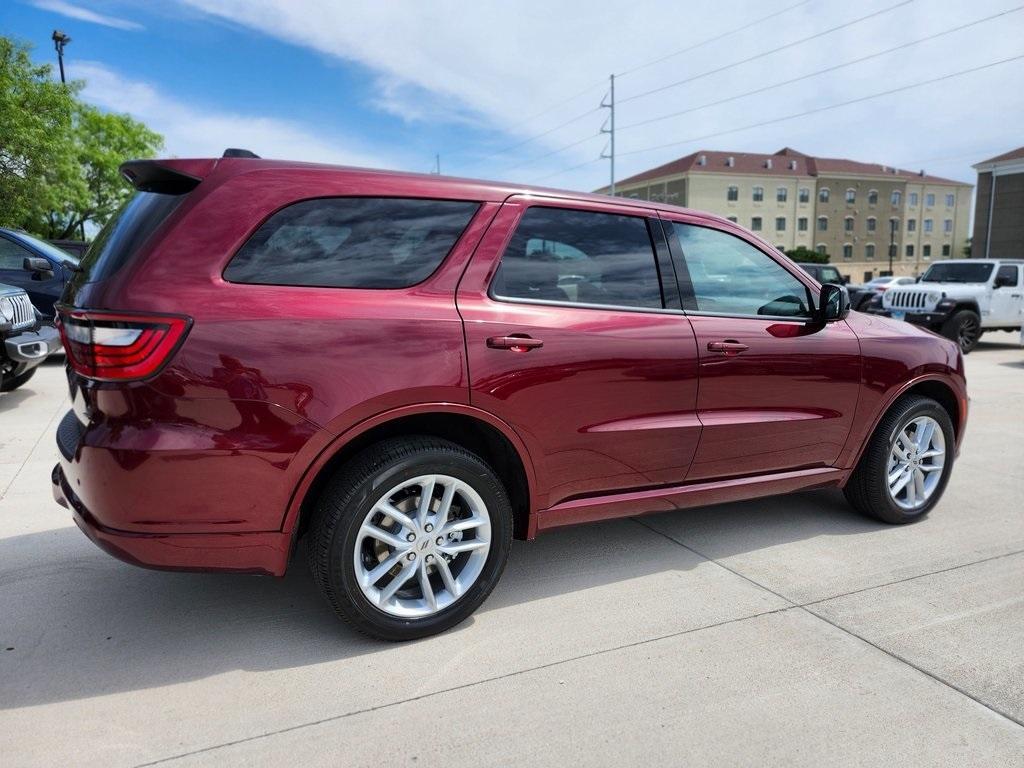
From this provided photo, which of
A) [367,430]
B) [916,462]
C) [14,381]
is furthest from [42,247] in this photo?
[916,462]

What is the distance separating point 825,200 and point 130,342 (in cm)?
9401

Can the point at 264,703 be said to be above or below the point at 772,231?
below

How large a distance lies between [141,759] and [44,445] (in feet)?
13.9

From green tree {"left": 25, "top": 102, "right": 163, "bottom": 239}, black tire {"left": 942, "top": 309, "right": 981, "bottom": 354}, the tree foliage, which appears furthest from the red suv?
green tree {"left": 25, "top": 102, "right": 163, "bottom": 239}

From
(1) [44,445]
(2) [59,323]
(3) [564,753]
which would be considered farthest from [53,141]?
(3) [564,753]

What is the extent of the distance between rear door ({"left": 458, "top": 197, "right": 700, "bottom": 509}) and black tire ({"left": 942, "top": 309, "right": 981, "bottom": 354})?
13.0 metres

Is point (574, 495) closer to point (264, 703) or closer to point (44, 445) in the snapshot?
point (264, 703)

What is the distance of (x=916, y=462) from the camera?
13.2ft

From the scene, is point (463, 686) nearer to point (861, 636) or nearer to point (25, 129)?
point (861, 636)

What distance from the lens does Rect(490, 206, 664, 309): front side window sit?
2865mm

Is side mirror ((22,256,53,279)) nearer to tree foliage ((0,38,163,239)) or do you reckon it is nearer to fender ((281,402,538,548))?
fender ((281,402,538,548))

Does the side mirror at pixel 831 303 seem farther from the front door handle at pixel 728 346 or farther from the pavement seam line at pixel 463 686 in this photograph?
the pavement seam line at pixel 463 686

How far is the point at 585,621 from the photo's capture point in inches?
114

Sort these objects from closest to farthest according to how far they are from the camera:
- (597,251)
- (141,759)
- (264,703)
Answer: (141,759), (264,703), (597,251)
